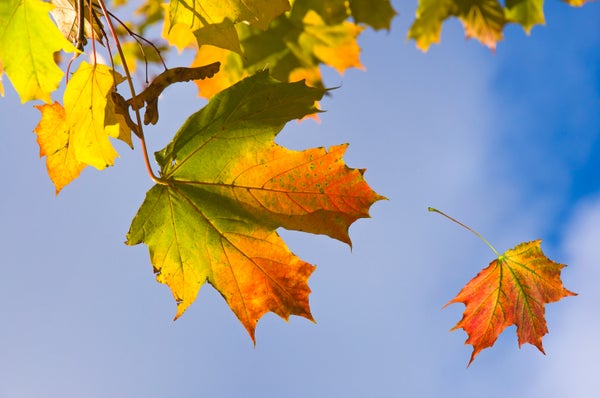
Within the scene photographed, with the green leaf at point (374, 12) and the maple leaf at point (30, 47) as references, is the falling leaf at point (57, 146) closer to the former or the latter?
the maple leaf at point (30, 47)

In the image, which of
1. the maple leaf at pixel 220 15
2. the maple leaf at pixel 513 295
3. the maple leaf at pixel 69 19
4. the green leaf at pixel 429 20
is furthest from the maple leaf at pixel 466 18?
the maple leaf at pixel 69 19

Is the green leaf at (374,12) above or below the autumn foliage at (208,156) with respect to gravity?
above

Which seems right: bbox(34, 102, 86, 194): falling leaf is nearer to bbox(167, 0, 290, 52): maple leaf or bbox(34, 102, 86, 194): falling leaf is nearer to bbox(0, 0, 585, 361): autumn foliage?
bbox(0, 0, 585, 361): autumn foliage

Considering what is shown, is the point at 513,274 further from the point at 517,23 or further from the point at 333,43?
the point at 517,23

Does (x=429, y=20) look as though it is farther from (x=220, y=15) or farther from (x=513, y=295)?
(x=220, y=15)

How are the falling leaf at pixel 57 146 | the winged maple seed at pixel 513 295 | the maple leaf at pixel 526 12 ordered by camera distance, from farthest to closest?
the maple leaf at pixel 526 12, the winged maple seed at pixel 513 295, the falling leaf at pixel 57 146

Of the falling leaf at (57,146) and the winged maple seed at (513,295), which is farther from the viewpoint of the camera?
the winged maple seed at (513,295)
